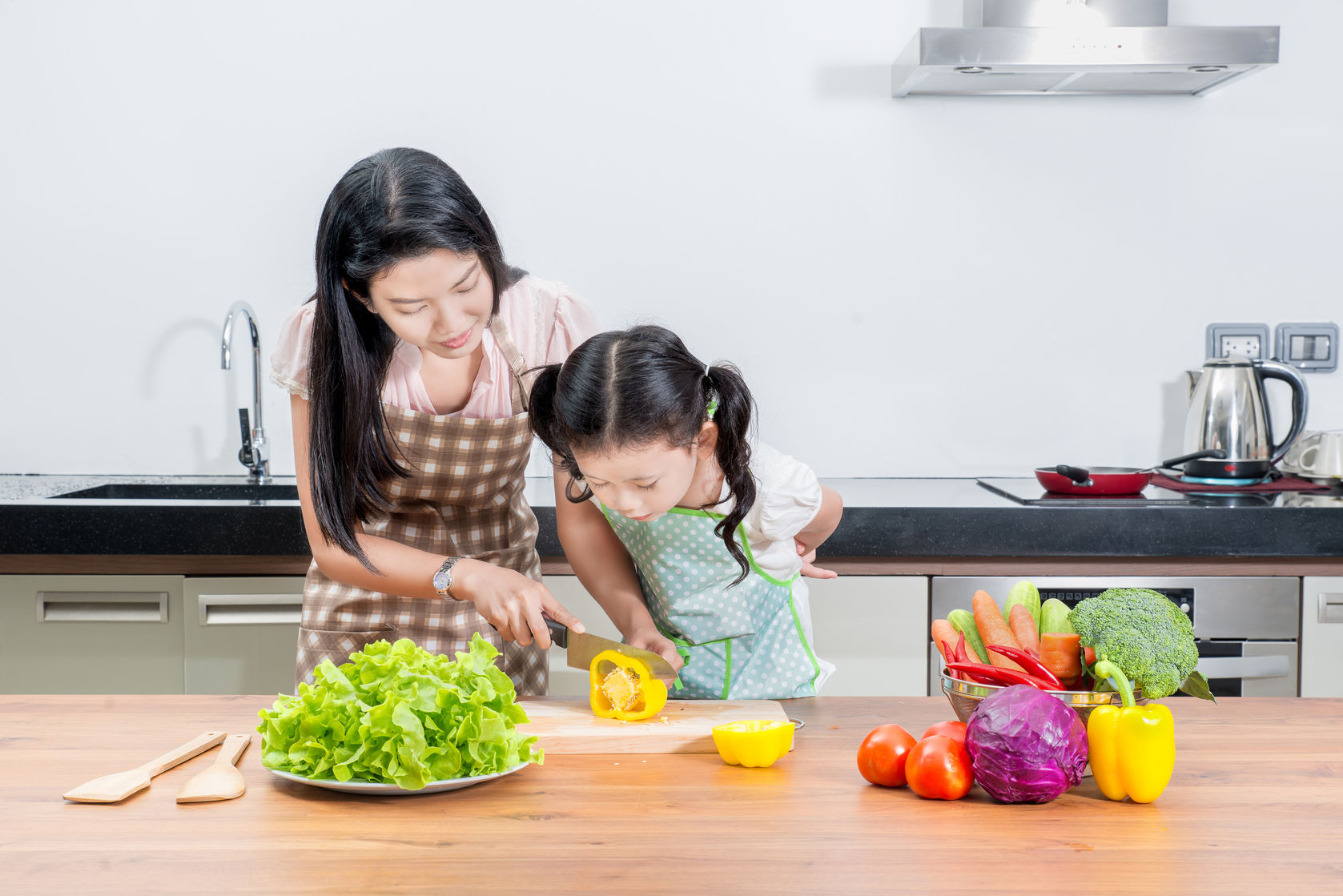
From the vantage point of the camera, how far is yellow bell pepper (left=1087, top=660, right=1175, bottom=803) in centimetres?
89

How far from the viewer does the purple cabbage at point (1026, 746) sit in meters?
0.89

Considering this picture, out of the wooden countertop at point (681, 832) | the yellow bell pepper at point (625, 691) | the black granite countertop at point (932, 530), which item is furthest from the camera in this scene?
the black granite countertop at point (932, 530)

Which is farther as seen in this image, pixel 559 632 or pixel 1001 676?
pixel 559 632

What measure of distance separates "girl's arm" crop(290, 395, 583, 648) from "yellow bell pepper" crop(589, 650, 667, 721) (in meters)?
0.07

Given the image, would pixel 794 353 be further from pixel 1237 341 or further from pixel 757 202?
pixel 1237 341

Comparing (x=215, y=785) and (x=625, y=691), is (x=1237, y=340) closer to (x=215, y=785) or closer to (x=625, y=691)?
(x=625, y=691)

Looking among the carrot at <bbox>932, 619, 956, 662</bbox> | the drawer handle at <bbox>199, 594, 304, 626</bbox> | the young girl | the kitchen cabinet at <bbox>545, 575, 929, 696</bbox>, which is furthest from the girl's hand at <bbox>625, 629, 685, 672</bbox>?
the drawer handle at <bbox>199, 594, 304, 626</bbox>

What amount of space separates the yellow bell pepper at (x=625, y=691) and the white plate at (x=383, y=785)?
198 mm

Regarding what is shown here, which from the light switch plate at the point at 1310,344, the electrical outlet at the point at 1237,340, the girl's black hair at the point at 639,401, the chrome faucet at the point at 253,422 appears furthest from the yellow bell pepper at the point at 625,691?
the light switch plate at the point at 1310,344

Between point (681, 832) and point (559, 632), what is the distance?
0.45 metres

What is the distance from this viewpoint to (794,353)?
8.10 feet

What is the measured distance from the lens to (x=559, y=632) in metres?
1.29

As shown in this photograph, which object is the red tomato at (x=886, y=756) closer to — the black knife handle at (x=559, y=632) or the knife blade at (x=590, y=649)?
the knife blade at (x=590, y=649)

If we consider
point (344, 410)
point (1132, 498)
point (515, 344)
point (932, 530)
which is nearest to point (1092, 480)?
point (1132, 498)
